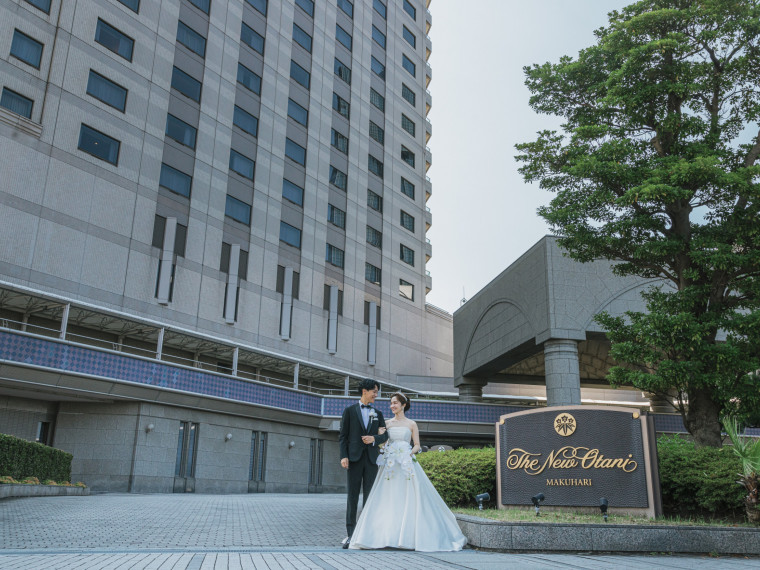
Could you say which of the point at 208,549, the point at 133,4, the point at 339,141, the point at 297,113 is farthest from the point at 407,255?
the point at 208,549

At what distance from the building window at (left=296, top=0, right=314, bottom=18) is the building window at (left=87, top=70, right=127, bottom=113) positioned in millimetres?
17446

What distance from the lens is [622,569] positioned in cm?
633

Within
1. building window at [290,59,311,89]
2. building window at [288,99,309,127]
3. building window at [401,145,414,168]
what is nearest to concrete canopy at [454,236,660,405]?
building window at [288,99,309,127]

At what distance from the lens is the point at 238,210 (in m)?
34.8

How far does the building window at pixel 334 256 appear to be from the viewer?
40.3 metres

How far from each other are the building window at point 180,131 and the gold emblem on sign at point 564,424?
91.2ft

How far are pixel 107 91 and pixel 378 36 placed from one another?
90.2 ft

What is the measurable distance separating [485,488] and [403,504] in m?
3.63

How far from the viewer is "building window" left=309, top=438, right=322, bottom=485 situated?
3319cm

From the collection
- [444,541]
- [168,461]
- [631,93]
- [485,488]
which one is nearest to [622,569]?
[444,541]

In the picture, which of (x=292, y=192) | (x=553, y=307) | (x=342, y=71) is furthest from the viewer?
(x=342, y=71)

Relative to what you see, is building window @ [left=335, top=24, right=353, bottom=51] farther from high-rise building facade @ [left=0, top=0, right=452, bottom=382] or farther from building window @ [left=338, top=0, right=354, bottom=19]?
building window @ [left=338, top=0, right=354, bottom=19]

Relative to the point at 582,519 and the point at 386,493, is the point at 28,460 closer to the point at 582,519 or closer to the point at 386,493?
the point at 386,493

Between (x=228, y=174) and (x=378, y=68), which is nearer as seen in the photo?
(x=228, y=174)
